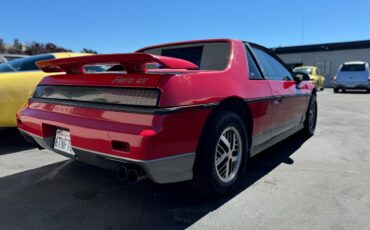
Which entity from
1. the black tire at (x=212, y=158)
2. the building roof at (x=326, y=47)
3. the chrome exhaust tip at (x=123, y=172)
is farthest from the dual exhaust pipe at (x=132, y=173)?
the building roof at (x=326, y=47)

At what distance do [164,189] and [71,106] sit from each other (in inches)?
44.4

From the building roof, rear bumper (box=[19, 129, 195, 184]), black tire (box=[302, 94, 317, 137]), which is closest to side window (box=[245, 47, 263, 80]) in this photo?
rear bumper (box=[19, 129, 195, 184])

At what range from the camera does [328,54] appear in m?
27.2

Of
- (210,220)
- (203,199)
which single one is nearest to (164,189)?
(203,199)

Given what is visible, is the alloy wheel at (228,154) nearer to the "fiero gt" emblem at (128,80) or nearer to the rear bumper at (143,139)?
the rear bumper at (143,139)

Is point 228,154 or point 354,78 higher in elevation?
point 354,78

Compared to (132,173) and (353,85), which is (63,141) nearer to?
(132,173)

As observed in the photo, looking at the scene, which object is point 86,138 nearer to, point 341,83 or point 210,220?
point 210,220

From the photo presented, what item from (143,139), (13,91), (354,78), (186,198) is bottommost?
(186,198)

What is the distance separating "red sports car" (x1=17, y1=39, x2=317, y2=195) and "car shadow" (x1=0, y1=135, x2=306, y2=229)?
0.28m

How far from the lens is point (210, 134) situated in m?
2.62

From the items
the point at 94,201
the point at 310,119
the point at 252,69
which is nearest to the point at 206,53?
the point at 252,69

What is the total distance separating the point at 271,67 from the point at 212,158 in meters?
1.85

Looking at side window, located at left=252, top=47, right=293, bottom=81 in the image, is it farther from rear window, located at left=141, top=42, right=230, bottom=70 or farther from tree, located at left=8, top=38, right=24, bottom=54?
tree, located at left=8, top=38, right=24, bottom=54
